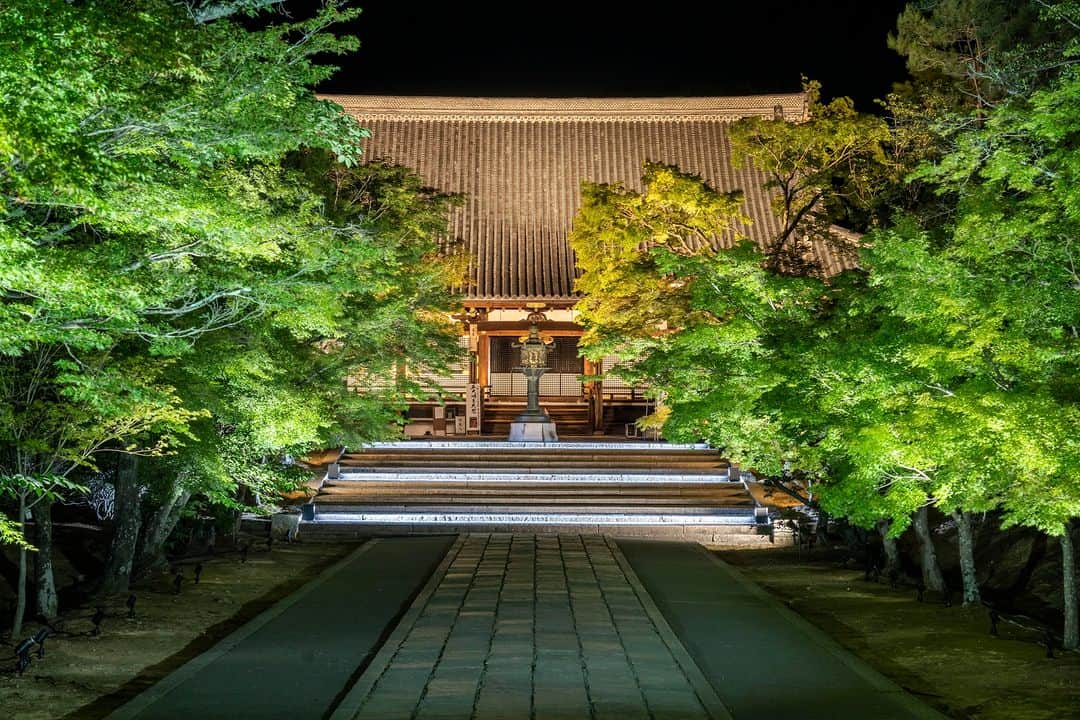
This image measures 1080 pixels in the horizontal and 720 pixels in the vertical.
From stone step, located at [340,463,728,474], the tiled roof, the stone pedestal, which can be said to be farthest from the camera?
the tiled roof

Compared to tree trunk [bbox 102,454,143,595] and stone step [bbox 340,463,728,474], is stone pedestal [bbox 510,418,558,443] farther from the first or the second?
tree trunk [bbox 102,454,143,595]

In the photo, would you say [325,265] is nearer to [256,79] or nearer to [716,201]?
[256,79]

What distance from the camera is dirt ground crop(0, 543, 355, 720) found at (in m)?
7.67

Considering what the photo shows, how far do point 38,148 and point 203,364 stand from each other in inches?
179

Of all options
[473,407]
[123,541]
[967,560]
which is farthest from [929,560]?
[473,407]

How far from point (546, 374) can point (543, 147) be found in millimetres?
7138

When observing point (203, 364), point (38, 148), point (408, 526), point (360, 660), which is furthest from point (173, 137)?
point (408, 526)

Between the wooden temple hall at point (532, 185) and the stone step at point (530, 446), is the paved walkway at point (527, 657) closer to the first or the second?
the stone step at point (530, 446)

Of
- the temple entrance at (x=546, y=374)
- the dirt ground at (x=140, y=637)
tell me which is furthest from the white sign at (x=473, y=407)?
the dirt ground at (x=140, y=637)

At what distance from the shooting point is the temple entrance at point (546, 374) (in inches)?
1093

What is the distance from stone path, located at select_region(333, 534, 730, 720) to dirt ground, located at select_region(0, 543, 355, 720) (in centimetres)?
206

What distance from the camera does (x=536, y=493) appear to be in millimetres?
20094

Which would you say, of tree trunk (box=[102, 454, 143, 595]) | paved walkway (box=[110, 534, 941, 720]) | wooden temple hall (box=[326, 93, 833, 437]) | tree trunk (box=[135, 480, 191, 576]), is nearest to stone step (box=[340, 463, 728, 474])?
wooden temple hall (box=[326, 93, 833, 437])

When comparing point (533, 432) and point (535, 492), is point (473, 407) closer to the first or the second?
point (533, 432)
